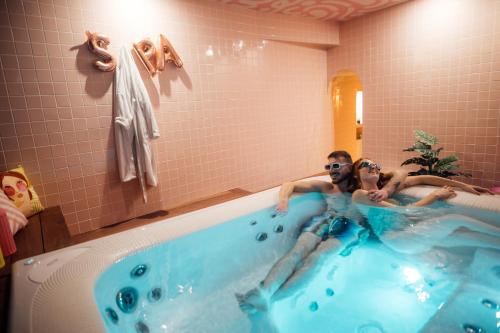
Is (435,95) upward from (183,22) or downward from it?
downward

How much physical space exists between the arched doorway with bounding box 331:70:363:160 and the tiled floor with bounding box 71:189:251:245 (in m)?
2.30

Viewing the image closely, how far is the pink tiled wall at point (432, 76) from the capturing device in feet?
10.2

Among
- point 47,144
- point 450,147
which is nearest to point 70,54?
point 47,144

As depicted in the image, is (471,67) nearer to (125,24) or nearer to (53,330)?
(125,24)

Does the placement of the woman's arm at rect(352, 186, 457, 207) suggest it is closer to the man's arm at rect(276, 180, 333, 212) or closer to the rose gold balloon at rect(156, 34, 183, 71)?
the man's arm at rect(276, 180, 333, 212)

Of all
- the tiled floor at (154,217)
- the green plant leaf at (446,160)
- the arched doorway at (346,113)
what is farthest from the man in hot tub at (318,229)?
the arched doorway at (346,113)

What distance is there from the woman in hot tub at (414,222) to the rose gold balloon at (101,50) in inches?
85.5

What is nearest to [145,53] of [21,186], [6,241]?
[21,186]

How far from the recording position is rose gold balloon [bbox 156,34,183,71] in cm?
280

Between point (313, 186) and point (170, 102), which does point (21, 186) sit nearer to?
point (170, 102)

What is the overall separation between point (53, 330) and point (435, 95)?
4.01 metres

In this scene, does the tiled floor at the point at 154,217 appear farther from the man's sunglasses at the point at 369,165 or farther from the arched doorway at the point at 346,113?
the arched doorway at the point at 346,113

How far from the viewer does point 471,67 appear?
10.4 feet

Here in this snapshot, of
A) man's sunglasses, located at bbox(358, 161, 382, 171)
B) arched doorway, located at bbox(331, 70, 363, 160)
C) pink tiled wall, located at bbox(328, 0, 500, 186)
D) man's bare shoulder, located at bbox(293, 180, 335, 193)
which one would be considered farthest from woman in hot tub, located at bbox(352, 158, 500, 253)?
arched doorway, located at bbox(331, 70, 363, 160)
